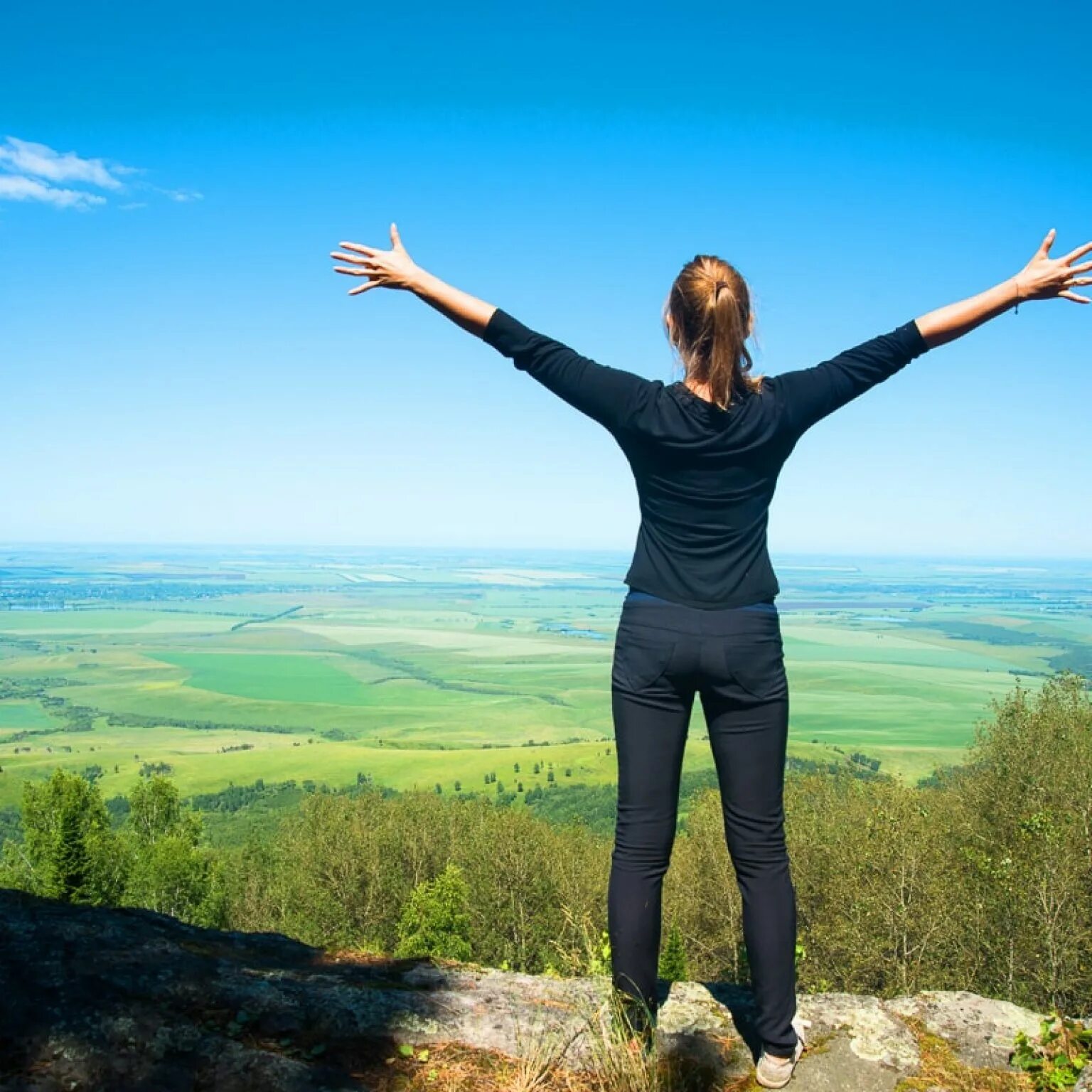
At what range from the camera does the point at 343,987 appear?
10.2ft

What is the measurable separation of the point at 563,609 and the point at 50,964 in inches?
7737

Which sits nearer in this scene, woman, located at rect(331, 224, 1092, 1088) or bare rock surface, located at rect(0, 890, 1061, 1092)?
Result: bare rock surface, located at rect(0, 890, 1061, 1092)

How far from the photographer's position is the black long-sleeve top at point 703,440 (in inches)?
102

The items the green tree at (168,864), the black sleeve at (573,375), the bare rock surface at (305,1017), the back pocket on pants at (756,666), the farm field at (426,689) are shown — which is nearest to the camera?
the bare rock surface at (305,1017)

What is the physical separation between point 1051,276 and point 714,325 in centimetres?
121

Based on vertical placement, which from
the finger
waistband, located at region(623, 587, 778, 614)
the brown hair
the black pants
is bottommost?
the black pants

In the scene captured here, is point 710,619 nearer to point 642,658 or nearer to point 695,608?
point 695,608

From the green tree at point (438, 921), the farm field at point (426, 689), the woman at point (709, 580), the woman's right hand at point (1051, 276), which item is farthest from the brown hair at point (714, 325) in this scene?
the farm field at point (426, 689)

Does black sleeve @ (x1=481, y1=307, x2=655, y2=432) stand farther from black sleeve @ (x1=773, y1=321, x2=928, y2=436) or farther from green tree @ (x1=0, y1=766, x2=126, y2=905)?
green tree @ (x1=0, y1=766, x2=126, y2=905)

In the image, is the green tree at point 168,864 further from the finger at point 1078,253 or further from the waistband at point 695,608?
the finger at point 1078,253

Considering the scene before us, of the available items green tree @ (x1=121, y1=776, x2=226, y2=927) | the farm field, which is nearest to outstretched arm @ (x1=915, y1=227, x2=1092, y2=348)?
green tree @ (x1=121, y1=776, x2=226, y2=927)

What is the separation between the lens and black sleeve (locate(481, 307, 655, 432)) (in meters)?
2.62

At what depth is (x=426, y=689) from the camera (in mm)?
124188

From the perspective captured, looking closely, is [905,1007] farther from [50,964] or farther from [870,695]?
[870,695]
